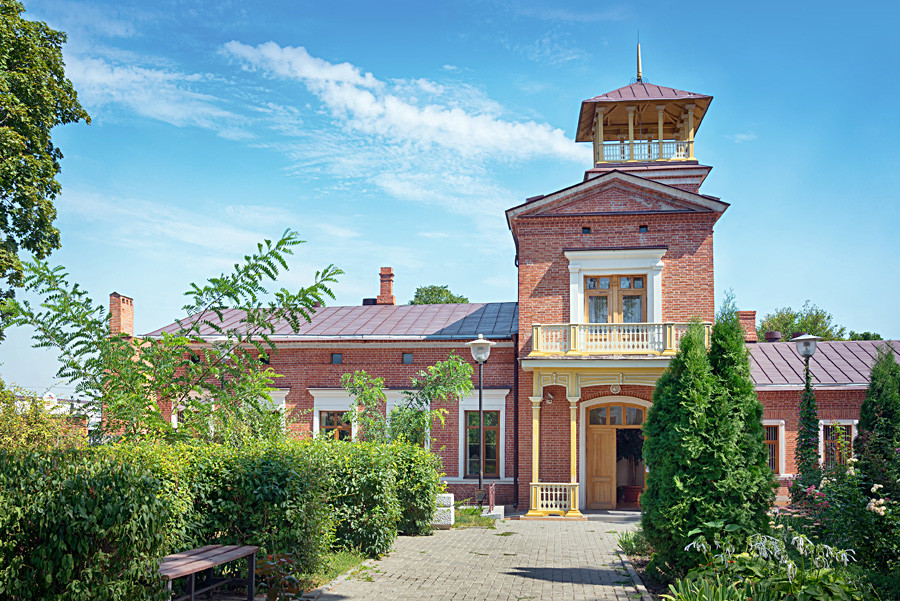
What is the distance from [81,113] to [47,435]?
12.8 metres

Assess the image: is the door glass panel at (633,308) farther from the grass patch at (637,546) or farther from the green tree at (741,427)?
the green tree at (741,427)

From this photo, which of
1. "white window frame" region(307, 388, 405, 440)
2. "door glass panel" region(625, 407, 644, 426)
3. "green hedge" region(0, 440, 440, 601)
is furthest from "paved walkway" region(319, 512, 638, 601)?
"white window frame" region(307, 388, 405, 440)

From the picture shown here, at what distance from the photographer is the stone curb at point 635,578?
26.9ft

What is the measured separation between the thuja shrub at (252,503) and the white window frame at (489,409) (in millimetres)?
11030

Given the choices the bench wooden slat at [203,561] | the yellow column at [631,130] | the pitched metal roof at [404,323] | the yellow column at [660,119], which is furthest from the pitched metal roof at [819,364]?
the bench wooden slat at [203,561]

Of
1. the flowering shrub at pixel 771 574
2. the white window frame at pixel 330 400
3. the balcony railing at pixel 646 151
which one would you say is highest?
the balcony railing at pixel 646 151

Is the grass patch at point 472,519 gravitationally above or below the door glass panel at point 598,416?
below

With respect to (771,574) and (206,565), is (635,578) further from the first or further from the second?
(206,565)

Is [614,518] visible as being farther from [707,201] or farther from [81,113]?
[81,113]

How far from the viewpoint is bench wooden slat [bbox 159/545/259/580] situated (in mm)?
6077

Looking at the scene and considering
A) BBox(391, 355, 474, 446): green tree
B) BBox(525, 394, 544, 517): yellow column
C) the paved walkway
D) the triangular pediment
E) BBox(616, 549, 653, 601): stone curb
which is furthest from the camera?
the triangular pediment

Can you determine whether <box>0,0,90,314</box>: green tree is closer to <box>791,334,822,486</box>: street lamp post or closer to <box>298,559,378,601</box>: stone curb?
<box>298,559,378,601</box>: stone curb

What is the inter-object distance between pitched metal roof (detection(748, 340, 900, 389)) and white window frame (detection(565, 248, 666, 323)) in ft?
10.6

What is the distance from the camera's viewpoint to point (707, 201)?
17.8 metres
